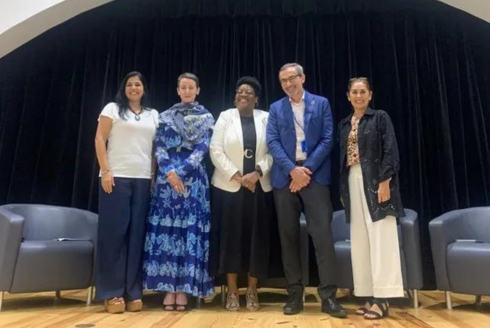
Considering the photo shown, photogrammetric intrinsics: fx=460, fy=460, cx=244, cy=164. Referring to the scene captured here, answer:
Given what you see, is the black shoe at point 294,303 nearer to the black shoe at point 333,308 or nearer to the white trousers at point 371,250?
the black shoe at point 333,308

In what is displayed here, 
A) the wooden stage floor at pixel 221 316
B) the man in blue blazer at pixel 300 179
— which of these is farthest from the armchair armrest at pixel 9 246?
the man in blue blazer at pixel 300 179

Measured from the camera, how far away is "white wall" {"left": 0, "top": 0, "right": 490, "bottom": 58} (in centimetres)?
326

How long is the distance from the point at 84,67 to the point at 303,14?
206 cm

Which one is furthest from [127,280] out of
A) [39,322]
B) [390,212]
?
[390,212]

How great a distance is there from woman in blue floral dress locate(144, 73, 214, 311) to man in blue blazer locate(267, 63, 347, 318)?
434 mm

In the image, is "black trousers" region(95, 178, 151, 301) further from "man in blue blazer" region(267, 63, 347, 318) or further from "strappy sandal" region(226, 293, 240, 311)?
"man in blue blazer" region(267, 63, 347, 318)

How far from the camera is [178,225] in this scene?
257 cm

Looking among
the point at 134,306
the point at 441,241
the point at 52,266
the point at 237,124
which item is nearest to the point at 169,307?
the point at 134,306

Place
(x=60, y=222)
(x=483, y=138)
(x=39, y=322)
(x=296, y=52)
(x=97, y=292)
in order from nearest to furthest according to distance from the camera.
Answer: (x=39, y=322) → (x=97, y=292) → (x=60, y=222) → (x=483, y=138) → (x=296, y=52)

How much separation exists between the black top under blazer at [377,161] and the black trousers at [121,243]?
116 cm

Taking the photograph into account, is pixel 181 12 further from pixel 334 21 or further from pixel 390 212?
pixel 390 212

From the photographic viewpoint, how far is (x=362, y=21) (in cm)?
409

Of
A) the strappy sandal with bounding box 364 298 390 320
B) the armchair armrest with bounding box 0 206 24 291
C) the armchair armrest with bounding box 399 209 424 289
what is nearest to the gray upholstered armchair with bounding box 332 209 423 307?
the armchair armrest with bounding box 399 209 424 289

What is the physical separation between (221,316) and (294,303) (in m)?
0.39
